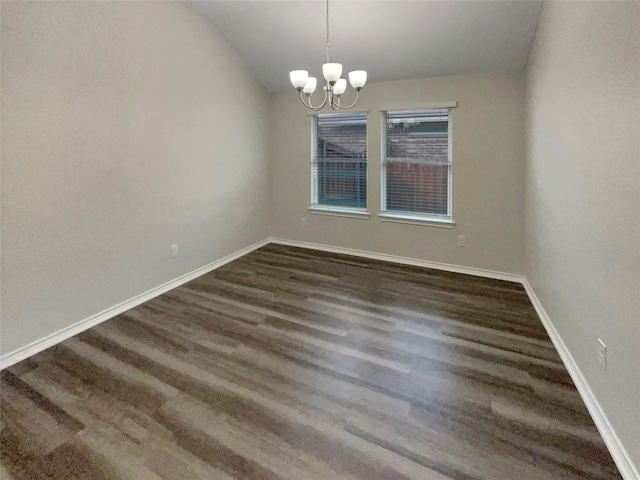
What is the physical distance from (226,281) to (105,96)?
6.72ft

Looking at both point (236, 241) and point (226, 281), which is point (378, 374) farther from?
point (236, 241)

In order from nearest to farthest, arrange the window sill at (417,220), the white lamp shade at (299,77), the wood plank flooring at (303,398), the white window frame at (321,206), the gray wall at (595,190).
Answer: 1. the gray wall at (595,190)
2. the wood plank flooring at (303,398)
3. the white lamp shade at (299,77)
4. the window sill at (417,220)
5. the white window frame at (321,206)

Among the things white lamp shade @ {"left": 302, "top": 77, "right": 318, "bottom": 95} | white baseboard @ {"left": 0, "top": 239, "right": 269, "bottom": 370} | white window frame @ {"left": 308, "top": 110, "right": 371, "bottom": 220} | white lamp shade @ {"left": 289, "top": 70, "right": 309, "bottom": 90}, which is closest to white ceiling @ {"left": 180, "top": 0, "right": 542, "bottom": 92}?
white window frame @ {"left": 308, "top": 110, "right": 371, "bottom": 220}

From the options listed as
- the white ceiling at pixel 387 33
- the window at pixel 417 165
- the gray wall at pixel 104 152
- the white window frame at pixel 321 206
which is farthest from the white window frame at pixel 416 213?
the gray wall at pixel 104 152

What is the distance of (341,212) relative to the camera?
4.68m

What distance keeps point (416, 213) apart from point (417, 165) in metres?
0.62

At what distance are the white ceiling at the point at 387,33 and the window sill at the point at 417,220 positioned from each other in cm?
169

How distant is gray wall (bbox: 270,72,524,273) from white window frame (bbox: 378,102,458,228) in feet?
0.19

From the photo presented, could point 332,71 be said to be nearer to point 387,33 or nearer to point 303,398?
point 387,33

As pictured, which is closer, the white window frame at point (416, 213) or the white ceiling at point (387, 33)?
the white ceiling at point (387, 33)

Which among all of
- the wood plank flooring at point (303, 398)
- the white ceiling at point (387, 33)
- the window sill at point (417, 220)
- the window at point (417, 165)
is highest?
the white ceiling at point (387, 33)

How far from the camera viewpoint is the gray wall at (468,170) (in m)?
3.56

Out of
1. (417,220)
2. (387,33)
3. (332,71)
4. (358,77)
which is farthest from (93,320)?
(387,33)

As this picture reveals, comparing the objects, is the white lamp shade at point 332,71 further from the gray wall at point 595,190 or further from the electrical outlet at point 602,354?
the electrical outlet at point 602,354
